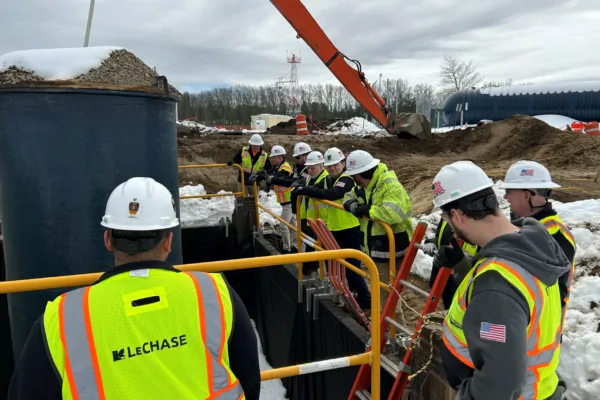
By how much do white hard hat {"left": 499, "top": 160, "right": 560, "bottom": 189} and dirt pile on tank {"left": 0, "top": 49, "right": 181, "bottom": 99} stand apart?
2.71 metres

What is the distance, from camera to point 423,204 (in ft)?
33.4

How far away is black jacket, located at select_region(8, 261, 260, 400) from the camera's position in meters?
1.39

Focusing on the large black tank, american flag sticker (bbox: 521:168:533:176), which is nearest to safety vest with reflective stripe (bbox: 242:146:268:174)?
the large black tank

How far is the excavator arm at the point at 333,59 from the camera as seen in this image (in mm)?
11844

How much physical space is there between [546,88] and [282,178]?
2713 centimetres

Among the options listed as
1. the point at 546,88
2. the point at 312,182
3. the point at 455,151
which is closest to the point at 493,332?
the point at 312,182

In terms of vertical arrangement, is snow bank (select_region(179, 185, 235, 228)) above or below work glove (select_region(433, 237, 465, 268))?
below

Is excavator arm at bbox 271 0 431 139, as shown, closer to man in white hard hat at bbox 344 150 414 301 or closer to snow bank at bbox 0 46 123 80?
man in white hard hat at bbox 344 150 414 301

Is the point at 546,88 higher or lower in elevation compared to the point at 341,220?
higher

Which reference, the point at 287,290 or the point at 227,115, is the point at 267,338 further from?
the point at 227,115

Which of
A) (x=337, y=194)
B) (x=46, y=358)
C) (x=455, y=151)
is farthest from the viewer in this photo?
(x=455, y=151)

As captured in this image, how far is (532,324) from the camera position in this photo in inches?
69.0

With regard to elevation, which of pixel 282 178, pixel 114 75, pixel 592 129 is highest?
pixel 114 75

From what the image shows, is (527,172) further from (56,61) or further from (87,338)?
(56,61)
